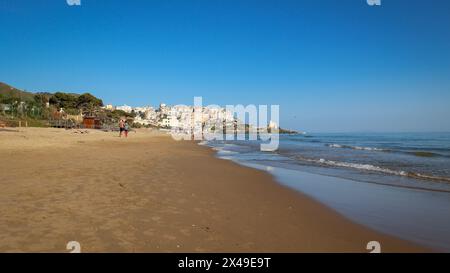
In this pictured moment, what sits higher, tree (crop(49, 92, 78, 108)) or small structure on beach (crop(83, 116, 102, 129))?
tree (crop(49, 92, 78, 108))

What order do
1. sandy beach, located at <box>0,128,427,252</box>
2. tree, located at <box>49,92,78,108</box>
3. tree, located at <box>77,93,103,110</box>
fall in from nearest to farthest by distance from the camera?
sandy beach, located at <box>0,128,427,252</box>, tree, located at <box>49,92,78,108</box>, tree, located at <box>77,93,103,110</box>

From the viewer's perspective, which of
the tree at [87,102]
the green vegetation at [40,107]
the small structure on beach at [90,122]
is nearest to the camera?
the green vegetation at [40,107]

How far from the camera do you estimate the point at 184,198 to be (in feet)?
21.4

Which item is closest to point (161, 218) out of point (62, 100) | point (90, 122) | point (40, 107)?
point (90, 122)

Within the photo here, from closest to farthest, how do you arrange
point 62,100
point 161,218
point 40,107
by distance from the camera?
point 161,218 → point 40,107 → point 62,100

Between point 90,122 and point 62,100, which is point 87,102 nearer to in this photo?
point 62,100

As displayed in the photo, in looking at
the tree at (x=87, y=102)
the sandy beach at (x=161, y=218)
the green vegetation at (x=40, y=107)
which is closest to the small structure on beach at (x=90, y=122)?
the green vegetation at (x=40, y=107)

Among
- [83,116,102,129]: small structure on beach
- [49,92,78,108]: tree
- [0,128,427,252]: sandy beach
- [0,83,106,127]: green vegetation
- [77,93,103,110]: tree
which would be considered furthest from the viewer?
[77,93,103,110]: tree

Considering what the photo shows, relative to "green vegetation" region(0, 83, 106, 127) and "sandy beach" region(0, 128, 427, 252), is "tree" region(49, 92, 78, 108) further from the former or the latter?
"sandy beach" region(0, 128, 427, 252)

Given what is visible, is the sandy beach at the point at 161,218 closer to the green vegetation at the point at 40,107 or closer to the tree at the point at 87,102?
the green vegetation at the point at 40,107

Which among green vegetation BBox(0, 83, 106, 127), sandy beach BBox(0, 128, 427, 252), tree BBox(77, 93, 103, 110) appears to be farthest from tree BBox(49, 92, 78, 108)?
sandy beach BBox(0, 128, 427, 252)

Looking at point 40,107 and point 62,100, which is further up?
point 62,100
